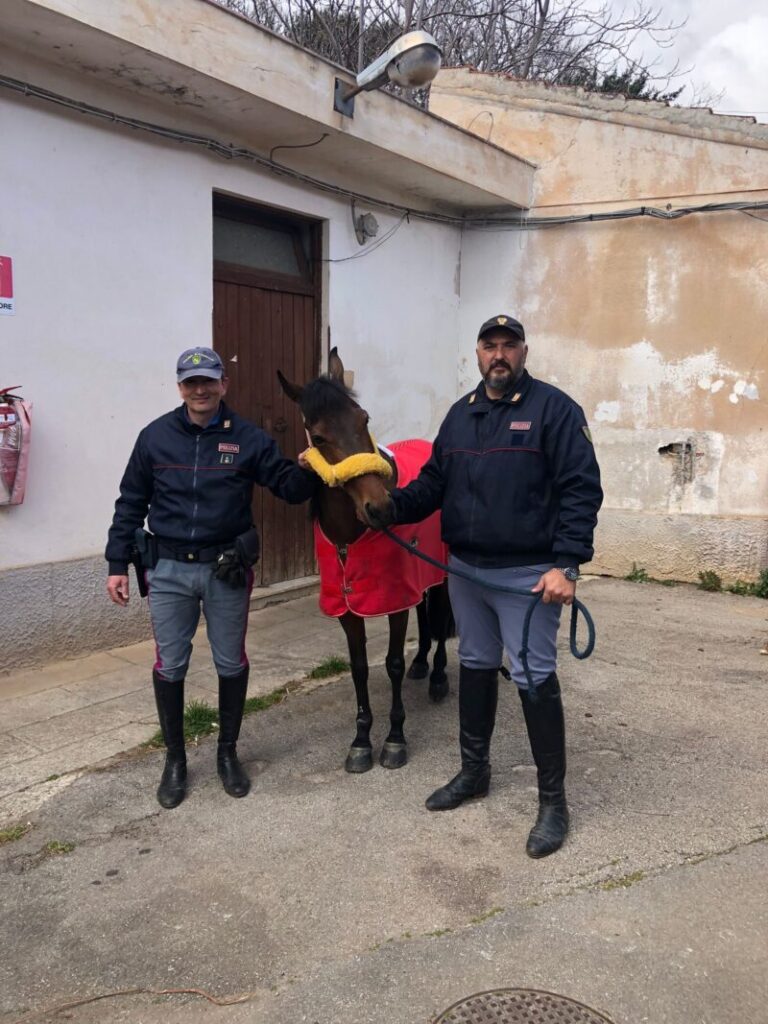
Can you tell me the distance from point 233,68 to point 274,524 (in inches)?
130

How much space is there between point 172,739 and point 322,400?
1559mm

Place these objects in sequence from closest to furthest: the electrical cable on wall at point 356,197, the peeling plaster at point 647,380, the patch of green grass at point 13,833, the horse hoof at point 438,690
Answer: the patch of green grass at point 13,833 < the horse hoof at point 438,690 < the electrical cable on wall at point 356,197 < the peeling plaster at point 647,380

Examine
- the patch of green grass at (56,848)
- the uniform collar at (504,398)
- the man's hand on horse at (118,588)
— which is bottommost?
the patch of green grass at (56,848)

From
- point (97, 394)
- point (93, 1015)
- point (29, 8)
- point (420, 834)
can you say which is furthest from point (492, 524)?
point (29, 8)

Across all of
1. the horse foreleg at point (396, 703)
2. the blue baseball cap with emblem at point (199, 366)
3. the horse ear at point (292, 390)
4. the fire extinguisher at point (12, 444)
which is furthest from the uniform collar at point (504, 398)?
the fire extinguisher at point (12, 444)

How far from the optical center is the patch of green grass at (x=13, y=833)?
3.00m

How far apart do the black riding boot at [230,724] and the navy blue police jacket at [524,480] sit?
3.77 ft

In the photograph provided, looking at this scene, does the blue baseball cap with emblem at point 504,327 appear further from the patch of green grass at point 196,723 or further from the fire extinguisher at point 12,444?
the fire extinguisher at point 12,444

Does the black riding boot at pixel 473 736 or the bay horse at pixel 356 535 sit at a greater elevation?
the bay horse at pixel 356 535

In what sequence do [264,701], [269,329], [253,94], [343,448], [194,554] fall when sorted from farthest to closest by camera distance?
[269,329]
[253,94]
[264,701]
[194,554]
[343,448]

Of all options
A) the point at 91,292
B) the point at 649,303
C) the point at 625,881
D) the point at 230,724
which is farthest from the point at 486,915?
the point at 649,303

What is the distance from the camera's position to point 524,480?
2.86 m

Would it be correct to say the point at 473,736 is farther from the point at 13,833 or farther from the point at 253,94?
the point at 253,94

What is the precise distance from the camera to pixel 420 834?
3037 mm
